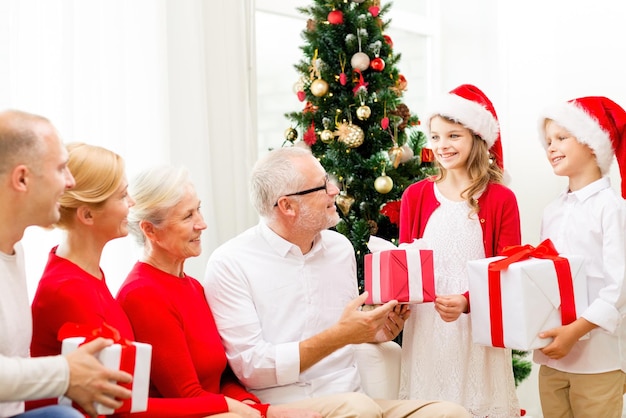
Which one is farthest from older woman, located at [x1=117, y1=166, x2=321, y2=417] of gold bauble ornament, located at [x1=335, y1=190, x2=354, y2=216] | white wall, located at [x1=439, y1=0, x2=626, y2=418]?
white wall, located at [x1=439, y1=0, x2=626, y2=418]

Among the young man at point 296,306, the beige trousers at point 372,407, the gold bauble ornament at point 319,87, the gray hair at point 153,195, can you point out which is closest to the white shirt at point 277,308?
the young man at point 296,306

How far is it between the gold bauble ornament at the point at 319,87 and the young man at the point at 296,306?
0.97 meters

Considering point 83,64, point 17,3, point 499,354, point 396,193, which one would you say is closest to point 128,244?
point 83,64

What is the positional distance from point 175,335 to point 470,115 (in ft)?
4.47

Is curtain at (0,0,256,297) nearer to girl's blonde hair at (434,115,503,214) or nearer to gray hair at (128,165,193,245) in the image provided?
gray hair at (128,165,193,245)

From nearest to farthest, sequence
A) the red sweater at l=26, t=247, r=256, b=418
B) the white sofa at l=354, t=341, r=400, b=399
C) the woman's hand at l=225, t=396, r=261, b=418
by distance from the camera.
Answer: the red sweater at l=26, t=247, r=256, b=418 < the woman's hand at l=225, t=396, r=261, b=418 < the white sofa at l=354, t=341, r=400, b=399

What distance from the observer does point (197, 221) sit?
239cm

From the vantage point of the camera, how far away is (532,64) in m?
5.11

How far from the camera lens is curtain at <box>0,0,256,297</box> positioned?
2809 millimetres

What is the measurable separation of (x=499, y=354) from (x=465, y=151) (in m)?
0.74

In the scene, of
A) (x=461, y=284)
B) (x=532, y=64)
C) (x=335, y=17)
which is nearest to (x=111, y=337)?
(x=461, y=284)

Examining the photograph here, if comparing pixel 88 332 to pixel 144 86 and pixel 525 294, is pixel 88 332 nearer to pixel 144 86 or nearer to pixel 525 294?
pixel 525 294

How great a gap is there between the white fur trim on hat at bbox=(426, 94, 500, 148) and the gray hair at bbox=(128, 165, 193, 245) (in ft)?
3.51

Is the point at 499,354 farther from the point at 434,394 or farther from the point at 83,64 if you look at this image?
the point at 83,64
